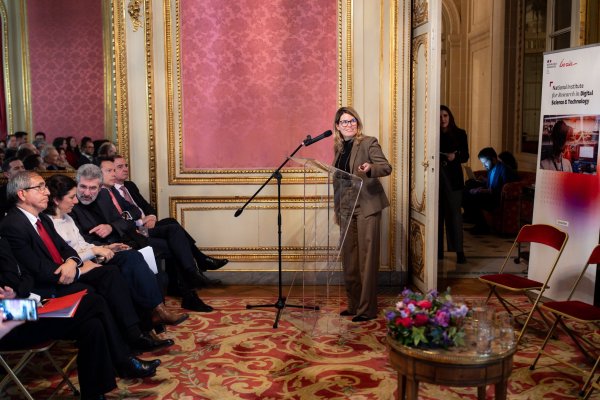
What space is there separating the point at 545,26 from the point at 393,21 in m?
4.51

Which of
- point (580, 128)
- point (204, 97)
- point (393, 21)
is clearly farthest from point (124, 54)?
point (580, 128)

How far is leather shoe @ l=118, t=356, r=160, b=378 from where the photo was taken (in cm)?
387

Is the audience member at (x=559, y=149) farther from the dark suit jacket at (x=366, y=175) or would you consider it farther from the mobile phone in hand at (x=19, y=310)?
the mobile phone in hand at (x=19, y=310)

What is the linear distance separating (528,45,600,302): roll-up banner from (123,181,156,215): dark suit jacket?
3400 mm

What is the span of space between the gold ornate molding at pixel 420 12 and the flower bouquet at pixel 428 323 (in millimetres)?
3287

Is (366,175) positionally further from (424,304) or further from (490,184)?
(490,184)

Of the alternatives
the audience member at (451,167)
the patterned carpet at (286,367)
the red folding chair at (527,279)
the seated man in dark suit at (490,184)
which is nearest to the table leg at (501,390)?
the patterned carpet at (286,367)

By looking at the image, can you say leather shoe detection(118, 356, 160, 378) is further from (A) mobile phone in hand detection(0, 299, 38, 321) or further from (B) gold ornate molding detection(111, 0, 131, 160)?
(B) gold ornate molding detection(111, 0, 131, 160)

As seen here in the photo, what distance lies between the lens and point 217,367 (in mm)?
4277

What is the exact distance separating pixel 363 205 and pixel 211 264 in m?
1.82

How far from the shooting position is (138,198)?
6.08 meters

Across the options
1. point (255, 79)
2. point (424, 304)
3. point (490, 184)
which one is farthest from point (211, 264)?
point (490, 184)

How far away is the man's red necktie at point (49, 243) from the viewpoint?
13.0 ft

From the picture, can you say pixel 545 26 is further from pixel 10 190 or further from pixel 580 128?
Result: pixel 10 190
